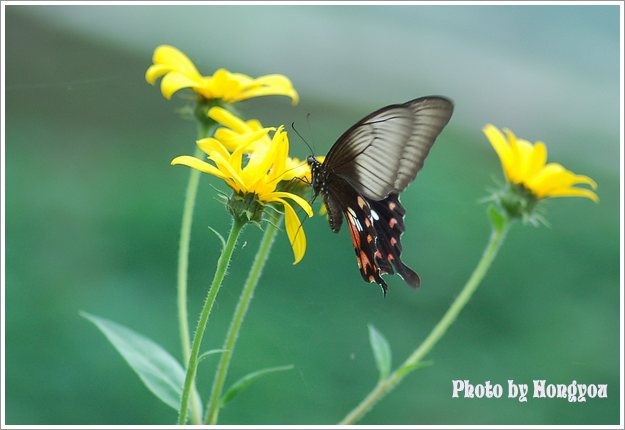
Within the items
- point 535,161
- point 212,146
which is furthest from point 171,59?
point 535,161

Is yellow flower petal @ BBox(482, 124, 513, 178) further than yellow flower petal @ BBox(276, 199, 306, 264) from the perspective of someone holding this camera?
Yes

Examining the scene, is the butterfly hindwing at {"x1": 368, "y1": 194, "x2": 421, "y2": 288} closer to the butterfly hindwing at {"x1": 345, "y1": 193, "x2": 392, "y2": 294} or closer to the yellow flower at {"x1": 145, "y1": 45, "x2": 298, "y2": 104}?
the butterfly hindwing at {"x1": 345, "y1": 193, "x2": 392, "y2": 294}

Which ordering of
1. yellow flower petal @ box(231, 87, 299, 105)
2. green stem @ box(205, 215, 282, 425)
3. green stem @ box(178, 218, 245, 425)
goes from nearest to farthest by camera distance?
1. green stem @ box(178, 218, 245, 425)
2. green stem @ box(205, 215, 282, 425)
3. yellow flower petal @ box(231, 87, 299, 105)

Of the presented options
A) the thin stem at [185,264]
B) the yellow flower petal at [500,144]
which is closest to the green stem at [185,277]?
the thin stem at [185,264]

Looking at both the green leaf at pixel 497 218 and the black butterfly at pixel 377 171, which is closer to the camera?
the black butterfly at pixel 377 171

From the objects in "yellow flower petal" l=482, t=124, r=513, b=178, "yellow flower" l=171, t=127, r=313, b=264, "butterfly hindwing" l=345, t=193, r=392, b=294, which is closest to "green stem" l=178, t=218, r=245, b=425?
"yellow flower" l=171, t=127, r=313, b=264

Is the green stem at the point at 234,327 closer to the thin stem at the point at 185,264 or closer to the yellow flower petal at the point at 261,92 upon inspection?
the thin stem at the point at 185,264

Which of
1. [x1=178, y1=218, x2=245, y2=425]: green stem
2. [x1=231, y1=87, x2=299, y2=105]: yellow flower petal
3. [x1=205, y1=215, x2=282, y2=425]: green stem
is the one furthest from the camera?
[x1=231, y1=87, x2=299, y2=105]: yellow flower petal
